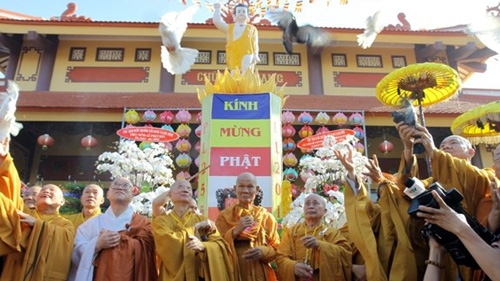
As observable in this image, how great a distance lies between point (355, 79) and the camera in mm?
10625

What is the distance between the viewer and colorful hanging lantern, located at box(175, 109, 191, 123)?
830 cm

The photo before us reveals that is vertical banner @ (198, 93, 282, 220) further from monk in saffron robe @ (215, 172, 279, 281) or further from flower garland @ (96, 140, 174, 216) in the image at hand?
monk in saffron robe @ (215, 172, 279, 281)

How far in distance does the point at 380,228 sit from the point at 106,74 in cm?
916

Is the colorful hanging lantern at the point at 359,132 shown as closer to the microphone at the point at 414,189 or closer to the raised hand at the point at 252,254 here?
the raised hand at the point at 252,254

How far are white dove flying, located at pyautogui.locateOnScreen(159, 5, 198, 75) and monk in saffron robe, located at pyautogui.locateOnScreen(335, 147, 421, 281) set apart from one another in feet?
13.1

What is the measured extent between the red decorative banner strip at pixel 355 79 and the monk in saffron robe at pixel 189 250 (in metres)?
8.24

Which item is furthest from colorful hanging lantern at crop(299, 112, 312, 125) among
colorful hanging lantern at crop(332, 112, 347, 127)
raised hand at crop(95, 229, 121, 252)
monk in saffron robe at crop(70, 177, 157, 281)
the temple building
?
raised hand at crop(95, 229, 121, 252)

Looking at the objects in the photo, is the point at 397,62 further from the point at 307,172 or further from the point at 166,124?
the point at 166,124

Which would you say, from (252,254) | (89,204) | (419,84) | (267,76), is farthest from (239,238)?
(267,76)

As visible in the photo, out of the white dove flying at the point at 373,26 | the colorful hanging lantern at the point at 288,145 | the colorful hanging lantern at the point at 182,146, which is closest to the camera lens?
the white dove flying at the point at 373,26

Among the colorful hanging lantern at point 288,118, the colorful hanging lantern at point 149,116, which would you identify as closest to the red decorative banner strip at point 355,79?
the colorful hanging lantern at point 288,118

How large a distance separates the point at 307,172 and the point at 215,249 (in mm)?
4514

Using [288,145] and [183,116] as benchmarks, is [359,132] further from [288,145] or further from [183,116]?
[183,116]

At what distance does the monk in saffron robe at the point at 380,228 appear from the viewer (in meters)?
2.43
